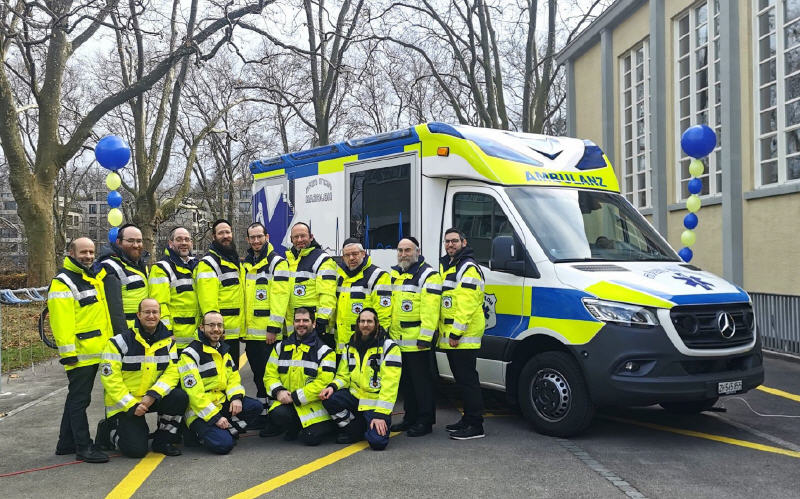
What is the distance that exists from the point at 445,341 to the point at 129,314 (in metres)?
2.74

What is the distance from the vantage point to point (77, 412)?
19.4ft

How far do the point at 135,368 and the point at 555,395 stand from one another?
3.40 m

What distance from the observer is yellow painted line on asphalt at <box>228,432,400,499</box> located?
4914 mm

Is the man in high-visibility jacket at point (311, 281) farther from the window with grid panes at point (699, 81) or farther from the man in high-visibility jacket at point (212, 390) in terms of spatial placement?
the window with grid panes at point (699, 81)

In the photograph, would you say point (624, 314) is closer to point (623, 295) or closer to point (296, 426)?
point (623, 295)

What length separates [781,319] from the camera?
10953 millimetres

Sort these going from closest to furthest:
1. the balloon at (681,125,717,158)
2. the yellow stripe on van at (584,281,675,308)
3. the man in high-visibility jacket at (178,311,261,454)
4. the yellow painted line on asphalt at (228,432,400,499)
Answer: the yellow painted line on asphalt at (228,432,400,499) < the yellow stripe on van at (584,281,675,308) < the man in high-visibility jacket at (178,311,261,454) < the balloon at (681,125,717,158)

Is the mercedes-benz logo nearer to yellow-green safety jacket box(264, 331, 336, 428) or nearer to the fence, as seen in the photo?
yellow-green safety jacket box(264, 331, 336, 428)

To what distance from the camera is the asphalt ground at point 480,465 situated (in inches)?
195

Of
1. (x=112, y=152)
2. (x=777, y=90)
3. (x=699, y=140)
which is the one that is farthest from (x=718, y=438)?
(x=112, y=152)

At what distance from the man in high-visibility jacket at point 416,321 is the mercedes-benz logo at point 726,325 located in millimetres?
2254

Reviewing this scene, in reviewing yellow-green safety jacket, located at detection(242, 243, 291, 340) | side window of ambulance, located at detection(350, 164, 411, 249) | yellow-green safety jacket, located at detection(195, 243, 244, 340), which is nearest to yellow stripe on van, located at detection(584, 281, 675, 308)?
side window of ambulance, located at detection(350, 164, 411, 249)

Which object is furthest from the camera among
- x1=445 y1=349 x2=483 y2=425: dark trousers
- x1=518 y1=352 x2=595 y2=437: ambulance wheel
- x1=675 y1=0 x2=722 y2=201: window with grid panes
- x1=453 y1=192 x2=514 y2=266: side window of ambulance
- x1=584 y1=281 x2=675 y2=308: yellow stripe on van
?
x1=675 y1=0 x2=722 y2=201: window with grid panes

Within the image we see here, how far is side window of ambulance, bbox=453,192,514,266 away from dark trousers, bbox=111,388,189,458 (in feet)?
9.61
